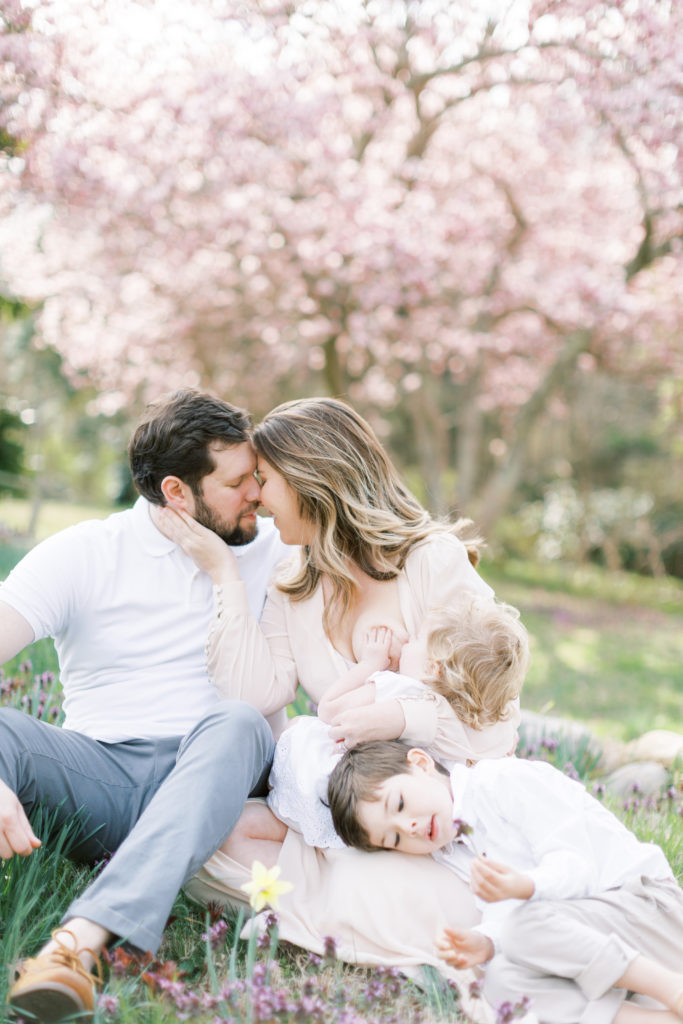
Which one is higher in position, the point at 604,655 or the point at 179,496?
the point at 179,496

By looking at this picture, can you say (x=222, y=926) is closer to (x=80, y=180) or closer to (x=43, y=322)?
(x=80, y=180)

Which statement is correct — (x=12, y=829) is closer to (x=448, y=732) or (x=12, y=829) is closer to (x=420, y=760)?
(x=420, y=760)

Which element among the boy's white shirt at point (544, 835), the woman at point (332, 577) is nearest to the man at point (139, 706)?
the woman at point (332, 577)

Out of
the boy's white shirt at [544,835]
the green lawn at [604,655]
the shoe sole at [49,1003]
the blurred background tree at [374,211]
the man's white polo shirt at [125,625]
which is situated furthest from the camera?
the green lawn at [604,655]

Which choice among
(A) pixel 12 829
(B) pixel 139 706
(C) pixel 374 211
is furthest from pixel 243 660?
(C) pixel 374 211

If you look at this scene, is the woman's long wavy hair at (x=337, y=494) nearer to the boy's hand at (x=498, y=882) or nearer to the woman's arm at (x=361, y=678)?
the woman's arm at (x=361, y=678)

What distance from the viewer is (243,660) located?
269cm

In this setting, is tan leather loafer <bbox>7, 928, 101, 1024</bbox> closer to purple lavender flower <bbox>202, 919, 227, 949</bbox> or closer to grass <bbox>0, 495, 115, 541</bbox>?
purple lavender flower <bbox>202, 919, 227, 949</bbox>

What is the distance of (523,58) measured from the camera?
285 inches

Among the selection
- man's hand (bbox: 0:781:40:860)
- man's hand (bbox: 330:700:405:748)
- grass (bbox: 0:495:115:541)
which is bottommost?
grass (bbox: 0:495:115:541)

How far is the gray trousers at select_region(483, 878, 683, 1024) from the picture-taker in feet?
6.53

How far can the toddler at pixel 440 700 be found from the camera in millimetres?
2492

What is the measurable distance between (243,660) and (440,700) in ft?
1.90

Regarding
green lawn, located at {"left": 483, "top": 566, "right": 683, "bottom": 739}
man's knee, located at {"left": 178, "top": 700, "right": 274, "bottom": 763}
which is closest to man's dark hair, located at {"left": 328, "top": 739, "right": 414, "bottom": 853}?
man's knee, located at {"left": 178, "top": 700, "right": 274, "bottom": 763}
